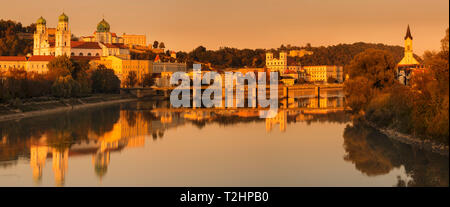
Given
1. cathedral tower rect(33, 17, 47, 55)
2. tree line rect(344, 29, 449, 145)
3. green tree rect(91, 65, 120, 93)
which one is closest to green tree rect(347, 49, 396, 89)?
tree line rect(344, 29, 449, 145)

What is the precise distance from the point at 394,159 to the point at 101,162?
9.29m

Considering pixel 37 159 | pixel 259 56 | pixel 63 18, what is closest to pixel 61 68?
pixel 63 18

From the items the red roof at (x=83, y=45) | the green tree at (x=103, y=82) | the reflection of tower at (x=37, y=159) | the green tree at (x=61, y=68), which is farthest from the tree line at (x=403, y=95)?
the red roof at (x=83, y=45)

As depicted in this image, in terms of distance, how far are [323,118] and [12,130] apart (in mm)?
16785

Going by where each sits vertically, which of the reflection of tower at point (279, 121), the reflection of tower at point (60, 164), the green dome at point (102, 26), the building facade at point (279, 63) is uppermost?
the green dome at point (102, 26)

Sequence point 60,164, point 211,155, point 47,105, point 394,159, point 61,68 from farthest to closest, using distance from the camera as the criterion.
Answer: point 61,68 < point 47,105 < point 211,155 < point 60,164 < point 394,159

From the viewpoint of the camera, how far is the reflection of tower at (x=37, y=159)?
1688 centimetres

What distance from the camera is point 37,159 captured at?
64.6 ft

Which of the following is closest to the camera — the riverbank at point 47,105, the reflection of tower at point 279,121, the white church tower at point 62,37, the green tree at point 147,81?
the reflection of tower at point 279,121

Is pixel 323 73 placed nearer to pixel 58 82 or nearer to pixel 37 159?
pixel 58 82

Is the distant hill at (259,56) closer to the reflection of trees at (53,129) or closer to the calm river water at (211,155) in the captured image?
the reflection of trees at (53,129)

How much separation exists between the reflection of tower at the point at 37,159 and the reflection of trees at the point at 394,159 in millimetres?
9225

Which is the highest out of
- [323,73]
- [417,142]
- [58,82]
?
[323,73]

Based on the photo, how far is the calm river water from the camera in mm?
16062
